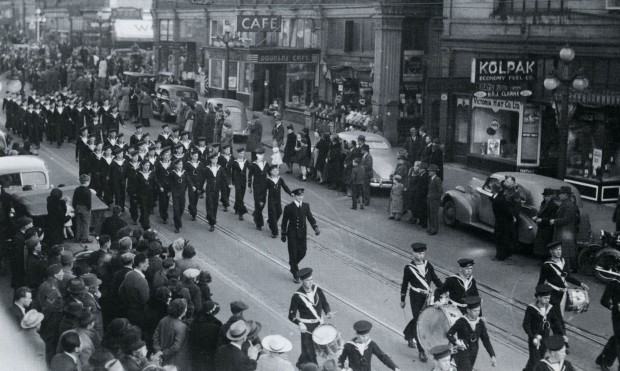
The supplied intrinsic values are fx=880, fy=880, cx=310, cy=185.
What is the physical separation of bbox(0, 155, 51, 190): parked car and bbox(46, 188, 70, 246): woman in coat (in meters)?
2.64

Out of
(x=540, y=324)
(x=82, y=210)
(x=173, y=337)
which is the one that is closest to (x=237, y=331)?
(x=173, y=337)

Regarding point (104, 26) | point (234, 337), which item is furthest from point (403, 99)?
point (104, 26)

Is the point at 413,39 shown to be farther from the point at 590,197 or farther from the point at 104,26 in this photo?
the point at 104,26

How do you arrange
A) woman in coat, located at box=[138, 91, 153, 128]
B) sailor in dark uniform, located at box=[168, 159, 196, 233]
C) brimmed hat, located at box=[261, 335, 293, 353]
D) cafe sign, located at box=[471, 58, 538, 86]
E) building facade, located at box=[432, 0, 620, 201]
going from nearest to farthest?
1. brimmed hat, located at box=[261, 335, 293, 353]
2. sailor in dark uniform, located at box=[168, 159, 196, 233]
3. building facade, located at box=[432, 0, 620, 201]
4. cafe sign, located at box=[471, 58, 538, 86]
5. woman in coat, located at box=[138, 91, 153, 128]

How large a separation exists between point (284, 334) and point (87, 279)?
10.5ft

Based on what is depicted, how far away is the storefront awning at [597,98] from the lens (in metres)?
22.4

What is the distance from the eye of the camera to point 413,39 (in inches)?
1307

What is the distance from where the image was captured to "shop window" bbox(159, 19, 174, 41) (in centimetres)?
5491

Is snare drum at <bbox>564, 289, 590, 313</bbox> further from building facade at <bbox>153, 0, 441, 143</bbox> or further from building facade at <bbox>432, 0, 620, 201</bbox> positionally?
→ building facade at <bbox>153, 0, 441, 143</bbox>

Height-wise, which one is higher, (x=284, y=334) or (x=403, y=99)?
(x=403, y=99)

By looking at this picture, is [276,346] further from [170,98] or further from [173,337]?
[170,98]

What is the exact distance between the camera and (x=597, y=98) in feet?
75.2

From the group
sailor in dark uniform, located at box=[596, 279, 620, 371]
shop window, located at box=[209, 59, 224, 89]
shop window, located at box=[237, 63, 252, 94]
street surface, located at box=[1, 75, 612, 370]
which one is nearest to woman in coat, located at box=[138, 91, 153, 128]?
shop window, located at box=[237, 63, 252, 94]

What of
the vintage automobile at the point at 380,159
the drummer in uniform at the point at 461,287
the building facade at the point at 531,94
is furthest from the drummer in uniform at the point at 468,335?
the vintage automobile at the point at 380,159
